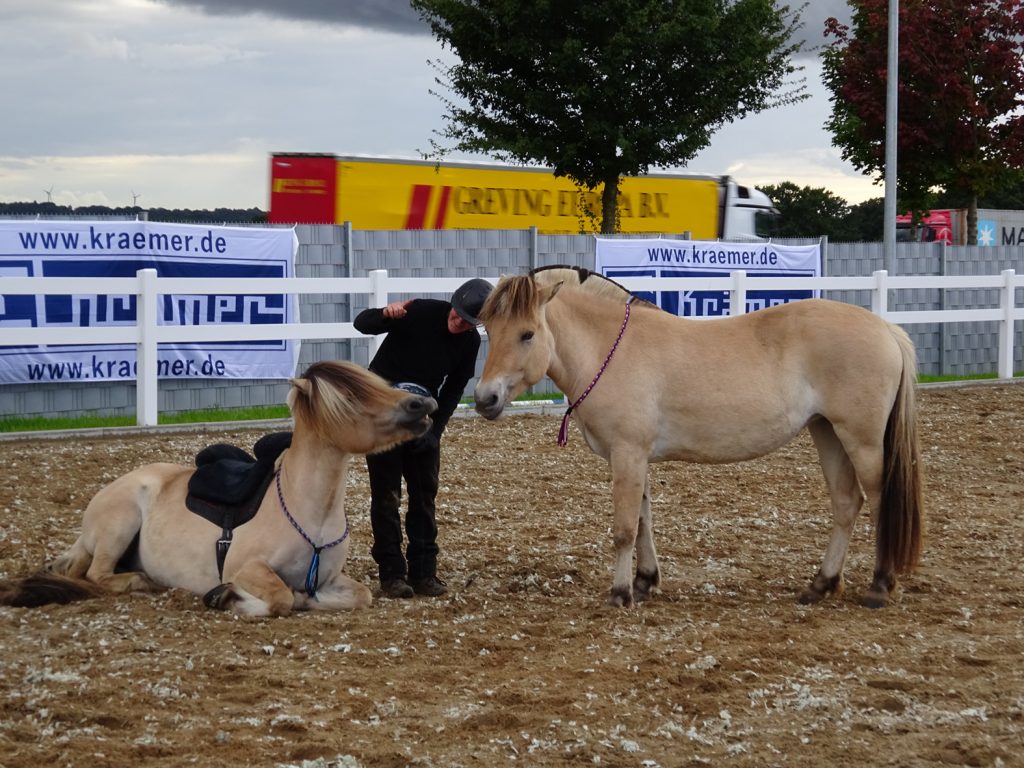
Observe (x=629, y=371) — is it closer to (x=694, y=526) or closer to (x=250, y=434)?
(x=694, y=526)

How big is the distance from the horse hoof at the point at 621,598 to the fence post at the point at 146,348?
21.0ft

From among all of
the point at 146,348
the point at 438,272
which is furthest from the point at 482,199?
the point at 146,348

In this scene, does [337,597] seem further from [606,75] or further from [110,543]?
[606,75]

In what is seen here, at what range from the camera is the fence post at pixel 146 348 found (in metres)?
11.2

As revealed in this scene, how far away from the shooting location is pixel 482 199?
21625 mm

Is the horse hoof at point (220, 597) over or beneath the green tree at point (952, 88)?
beneath

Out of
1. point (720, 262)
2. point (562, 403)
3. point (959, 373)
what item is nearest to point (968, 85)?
point (959, 373)

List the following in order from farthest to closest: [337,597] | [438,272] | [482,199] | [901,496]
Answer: [482,199], [438,272], [901,496], [337,597]

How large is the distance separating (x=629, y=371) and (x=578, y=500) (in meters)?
2.71

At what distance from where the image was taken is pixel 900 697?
4465 mm

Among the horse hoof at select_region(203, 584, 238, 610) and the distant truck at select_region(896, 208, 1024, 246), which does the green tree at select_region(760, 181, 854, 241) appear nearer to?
the distant truck at select_region(896, 208, 1024, 246)

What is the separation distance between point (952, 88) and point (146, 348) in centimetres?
1665

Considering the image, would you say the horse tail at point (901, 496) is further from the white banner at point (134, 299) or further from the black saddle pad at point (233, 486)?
the white banner at point (134, 299)

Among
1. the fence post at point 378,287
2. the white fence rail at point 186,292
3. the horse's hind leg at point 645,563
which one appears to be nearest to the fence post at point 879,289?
the white fence rail at point 186,292
